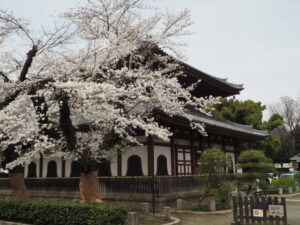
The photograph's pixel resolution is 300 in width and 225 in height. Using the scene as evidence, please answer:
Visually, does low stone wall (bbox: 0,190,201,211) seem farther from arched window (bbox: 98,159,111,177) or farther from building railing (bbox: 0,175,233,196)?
arched window (bbox: 98,159,111,177)

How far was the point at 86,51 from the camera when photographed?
1197 centimetres

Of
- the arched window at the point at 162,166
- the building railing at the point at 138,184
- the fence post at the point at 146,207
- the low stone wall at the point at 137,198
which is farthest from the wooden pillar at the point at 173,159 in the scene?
the fence post at the point at 146,207

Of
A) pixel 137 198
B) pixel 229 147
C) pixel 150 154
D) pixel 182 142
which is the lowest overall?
pixel 137 198

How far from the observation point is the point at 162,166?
55.0ft

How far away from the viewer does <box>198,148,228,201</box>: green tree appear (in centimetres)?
1480

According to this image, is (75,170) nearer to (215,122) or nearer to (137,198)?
(137,198)

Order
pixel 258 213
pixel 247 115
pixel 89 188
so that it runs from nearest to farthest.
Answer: pixel 258 213, pixel 89 188, pixel 247 115

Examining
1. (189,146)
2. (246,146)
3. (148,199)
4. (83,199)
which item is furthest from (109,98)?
(246,146)

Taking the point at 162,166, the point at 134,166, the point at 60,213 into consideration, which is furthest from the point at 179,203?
the point at 60,213

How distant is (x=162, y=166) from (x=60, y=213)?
23.0 ft

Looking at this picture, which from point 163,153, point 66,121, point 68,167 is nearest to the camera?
point 66,121

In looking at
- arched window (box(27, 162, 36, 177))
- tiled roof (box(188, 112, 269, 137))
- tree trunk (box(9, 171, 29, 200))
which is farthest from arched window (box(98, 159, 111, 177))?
arched window (box(27, 162, 36, 177))

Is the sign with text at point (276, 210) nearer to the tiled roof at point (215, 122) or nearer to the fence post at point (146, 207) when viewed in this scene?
the fence post at point (146, 207)

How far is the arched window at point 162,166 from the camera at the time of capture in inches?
650
